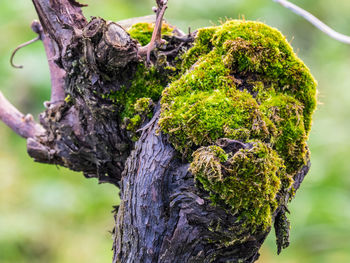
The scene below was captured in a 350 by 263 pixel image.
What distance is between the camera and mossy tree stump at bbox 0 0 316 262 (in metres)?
1.01

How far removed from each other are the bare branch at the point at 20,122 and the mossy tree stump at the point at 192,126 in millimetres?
510

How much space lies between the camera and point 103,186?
442 centimetres

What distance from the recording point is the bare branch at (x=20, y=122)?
5.99ft

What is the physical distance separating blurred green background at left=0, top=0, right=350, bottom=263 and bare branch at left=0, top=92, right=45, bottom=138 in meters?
2.22

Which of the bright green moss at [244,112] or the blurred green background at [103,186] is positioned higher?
the blurred green background at [103,186]

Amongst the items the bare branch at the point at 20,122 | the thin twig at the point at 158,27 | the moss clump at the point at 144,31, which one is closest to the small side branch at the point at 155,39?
the thin twig at the point at 158,27

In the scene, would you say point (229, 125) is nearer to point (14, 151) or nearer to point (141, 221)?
point (141, 221)

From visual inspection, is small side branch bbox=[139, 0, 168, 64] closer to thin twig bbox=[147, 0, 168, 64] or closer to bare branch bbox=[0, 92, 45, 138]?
thin twig bbox=[147, 0, 168, 64]

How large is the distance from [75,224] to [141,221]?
3197 mm

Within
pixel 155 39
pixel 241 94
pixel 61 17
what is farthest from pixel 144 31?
pixel 241 94

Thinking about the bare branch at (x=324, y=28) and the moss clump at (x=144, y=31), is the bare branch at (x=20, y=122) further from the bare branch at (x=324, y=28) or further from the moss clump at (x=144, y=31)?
the bare branch at (x=324, y=28)

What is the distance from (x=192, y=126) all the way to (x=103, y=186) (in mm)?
3550

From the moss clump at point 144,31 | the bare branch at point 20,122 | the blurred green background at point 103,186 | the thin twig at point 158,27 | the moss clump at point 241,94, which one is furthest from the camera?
the blurred green background at point 103,186

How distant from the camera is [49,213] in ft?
12.9
